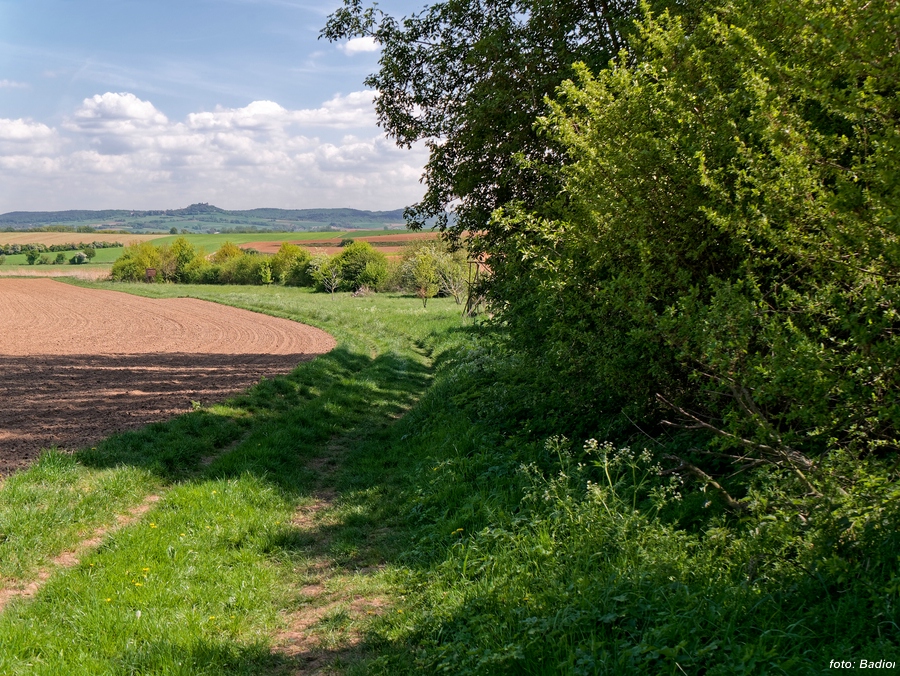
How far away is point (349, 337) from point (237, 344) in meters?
4.26

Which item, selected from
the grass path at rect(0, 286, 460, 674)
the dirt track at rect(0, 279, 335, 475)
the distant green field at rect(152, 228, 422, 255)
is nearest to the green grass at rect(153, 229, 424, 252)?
the distant green field at rect(152, 228, 422, 255)

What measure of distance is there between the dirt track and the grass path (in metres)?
1.48

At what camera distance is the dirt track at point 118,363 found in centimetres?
1113

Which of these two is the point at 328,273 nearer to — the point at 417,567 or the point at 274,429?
the point at 274,429

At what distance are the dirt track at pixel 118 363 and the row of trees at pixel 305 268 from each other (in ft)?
48.1

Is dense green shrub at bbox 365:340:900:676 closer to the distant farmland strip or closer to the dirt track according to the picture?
the dirt track

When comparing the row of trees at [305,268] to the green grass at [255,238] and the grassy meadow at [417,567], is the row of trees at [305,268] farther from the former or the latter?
the grassy meadow at [417,567]

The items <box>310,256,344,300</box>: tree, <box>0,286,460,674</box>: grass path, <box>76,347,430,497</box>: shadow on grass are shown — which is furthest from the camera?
<box>310,256,344,300</box>: tree

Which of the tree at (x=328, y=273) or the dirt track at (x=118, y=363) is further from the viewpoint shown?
the tree at (x=328, y=273)

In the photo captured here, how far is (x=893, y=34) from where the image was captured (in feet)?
11.7

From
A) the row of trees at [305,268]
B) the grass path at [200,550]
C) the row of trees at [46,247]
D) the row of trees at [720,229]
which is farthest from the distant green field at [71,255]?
the row of trees at [720,229]

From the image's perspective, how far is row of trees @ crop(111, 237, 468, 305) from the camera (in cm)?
4625

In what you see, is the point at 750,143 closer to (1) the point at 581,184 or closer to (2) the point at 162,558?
(1) the point at 581,184

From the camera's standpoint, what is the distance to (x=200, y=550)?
6.46 m
